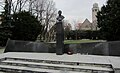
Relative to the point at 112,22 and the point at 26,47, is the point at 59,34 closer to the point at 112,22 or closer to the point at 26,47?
the point at 26,47

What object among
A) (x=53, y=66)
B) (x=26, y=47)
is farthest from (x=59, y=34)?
(x=53, y=66)

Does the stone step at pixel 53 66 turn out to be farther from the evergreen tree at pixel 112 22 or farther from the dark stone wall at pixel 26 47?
the evergreen tree at pixel 112 22

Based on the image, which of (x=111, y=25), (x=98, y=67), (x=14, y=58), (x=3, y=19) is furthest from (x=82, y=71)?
(x=3, y=19)

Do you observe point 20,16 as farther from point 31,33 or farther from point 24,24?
point 31,33

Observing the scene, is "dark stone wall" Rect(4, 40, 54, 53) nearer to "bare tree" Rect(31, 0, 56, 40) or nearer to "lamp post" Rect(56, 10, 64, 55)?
"lamp post" Rect(56, 10, 64, 55)

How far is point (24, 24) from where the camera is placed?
1936 centimetres

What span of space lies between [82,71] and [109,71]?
101 cm

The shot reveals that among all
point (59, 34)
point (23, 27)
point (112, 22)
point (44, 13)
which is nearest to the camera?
point (59, 34)

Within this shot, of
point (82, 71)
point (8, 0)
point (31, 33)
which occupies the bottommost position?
point (82, 71)

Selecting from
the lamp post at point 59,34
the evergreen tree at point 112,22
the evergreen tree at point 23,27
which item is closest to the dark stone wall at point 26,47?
the lamp post at point 59,34

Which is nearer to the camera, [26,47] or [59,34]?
[59,34]

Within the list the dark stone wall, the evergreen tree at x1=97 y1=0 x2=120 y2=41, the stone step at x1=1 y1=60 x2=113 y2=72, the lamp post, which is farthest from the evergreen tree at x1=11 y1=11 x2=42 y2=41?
the stone step at x1=1 y1=60 x2=113 y2=72

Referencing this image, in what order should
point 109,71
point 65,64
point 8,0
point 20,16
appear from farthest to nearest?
point 8,0 → point 20,16 → point 65,64 → point 109,71

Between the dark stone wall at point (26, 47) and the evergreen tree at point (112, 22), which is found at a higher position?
the evergreen tree at point (112, 22)
